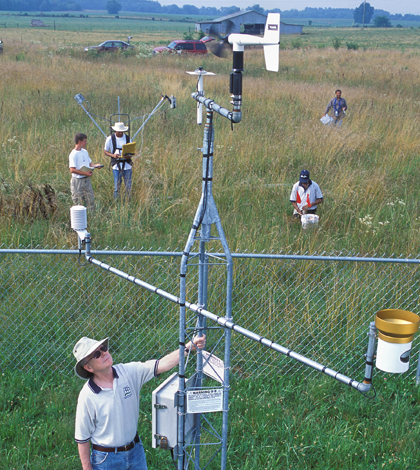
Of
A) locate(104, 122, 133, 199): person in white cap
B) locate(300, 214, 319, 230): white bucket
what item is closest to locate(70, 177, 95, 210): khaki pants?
locate(104, 122, 133, 199): person in white cap

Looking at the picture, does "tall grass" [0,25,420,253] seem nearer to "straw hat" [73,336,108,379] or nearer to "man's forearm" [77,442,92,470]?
"straw hat" [73,336,108,379]

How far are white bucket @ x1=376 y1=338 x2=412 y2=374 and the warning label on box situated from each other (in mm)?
977

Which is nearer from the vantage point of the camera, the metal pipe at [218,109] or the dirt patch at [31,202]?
the metal pipe at [218,109]

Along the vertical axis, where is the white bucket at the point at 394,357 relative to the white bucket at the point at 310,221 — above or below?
above

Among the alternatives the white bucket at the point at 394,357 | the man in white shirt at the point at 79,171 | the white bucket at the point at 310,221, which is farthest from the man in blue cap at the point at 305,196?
the white bucket at the point at 394,357

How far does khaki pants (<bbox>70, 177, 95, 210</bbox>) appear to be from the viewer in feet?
27.0

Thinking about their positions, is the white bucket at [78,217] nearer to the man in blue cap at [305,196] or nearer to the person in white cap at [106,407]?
the person in white cap at [106,407]

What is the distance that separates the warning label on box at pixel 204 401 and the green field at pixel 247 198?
1474mm

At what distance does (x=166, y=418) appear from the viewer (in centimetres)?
316

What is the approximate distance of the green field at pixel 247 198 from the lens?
444cm

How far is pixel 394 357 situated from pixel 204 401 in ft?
3.69

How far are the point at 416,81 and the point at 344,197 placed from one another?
16.1m

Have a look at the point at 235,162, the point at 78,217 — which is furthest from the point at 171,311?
the point at 235,162

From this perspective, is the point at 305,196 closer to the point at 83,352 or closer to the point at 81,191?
the point at 81,191
